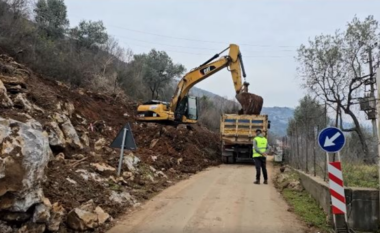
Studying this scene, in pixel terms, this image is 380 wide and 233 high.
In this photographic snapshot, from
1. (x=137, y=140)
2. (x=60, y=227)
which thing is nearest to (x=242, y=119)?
(x=137, y=140)

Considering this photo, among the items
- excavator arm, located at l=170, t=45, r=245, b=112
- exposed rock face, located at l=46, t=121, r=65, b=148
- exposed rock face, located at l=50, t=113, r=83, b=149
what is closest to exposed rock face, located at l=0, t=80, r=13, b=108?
exposed rock face, located at l=46, t=121, r=65, b=148

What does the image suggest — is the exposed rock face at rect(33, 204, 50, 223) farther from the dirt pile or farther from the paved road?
the paved road

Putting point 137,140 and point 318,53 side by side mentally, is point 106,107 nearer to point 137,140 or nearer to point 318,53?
point 137,140

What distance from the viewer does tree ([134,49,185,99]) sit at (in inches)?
1656

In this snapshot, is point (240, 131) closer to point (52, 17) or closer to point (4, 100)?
point (4, 100)

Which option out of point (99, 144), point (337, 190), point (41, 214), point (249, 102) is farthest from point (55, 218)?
point (249, 102)

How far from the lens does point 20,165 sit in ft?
19.9

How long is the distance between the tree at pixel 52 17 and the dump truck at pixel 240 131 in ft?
61.8

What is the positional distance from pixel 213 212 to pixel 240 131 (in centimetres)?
1177

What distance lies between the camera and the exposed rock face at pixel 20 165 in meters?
5.82

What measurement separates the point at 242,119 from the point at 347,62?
43.7 ft

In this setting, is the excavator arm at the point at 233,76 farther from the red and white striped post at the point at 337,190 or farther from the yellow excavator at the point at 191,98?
the red and white striped post at the point at 337,190

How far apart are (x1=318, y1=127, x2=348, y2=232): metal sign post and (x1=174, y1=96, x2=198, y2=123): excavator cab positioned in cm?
1514

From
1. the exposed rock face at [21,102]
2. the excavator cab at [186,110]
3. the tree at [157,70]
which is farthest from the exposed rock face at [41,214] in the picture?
the tree at [157,70]
